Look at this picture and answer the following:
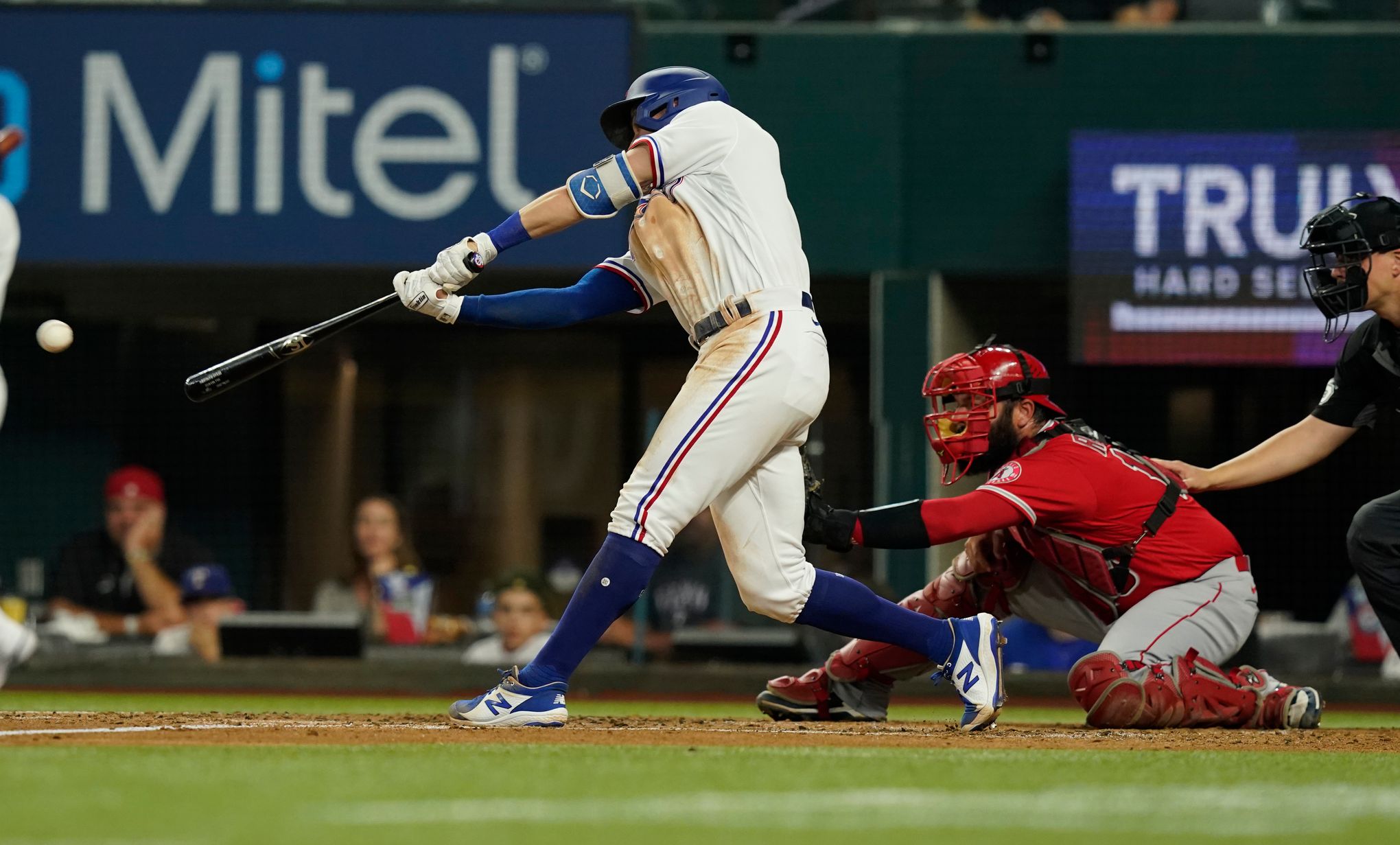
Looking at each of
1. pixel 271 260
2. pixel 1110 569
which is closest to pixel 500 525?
pixel 271 260

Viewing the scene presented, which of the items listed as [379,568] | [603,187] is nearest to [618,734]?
[603,187]

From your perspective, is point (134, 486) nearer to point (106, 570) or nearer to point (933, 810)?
point (106, 570)

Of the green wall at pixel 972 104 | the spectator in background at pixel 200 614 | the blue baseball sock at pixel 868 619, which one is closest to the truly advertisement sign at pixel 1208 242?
the green wall at pixel 972 104

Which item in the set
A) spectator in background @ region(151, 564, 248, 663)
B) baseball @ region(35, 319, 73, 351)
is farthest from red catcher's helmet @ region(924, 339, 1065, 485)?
spectator in background @ region(151, 564, 248, 663)

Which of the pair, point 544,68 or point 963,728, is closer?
point 963,728

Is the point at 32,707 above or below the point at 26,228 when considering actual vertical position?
below

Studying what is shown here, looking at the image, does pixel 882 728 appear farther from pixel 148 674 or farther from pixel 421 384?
pixel 421 384
